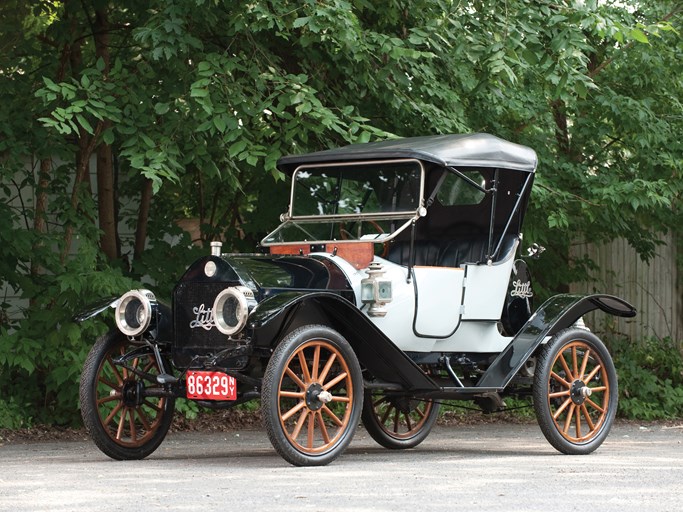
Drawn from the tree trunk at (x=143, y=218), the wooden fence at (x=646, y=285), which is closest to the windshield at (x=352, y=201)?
the tree trunk at (x=143, y=218)

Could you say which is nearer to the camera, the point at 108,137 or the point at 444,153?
the point at 444,153

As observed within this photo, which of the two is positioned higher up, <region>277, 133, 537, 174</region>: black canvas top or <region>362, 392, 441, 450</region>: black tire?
<region>277, 133, 537, 174</region>: black canvas top

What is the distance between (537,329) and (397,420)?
61.1 inches

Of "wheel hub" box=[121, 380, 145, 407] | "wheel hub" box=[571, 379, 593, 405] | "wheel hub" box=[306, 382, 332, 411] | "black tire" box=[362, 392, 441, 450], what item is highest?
"wheel hub" box=[306, 382, 332, 411]

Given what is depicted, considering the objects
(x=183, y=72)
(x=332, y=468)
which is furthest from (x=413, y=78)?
(x=332, y=468)

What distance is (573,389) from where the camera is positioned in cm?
933

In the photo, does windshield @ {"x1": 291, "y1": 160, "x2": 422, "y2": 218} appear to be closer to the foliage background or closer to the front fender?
the foliage background

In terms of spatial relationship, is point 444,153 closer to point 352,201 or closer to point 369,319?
point 352,201

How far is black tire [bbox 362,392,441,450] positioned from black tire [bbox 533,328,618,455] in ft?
3.50

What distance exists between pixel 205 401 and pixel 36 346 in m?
3.47

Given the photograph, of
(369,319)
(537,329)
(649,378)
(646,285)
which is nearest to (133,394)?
(369,319)

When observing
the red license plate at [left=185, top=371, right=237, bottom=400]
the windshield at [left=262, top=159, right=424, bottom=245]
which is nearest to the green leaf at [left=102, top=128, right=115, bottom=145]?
the windshield at [left=262, top=159, right=424, bottom=245]

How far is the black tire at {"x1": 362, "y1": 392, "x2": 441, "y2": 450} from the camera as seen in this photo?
32.8 feet

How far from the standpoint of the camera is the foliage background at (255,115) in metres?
10.2
